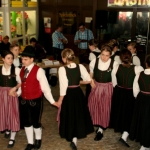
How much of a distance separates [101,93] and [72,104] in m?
0.54

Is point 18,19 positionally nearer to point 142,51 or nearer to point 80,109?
point 142,51

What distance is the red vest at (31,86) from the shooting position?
3.32 m

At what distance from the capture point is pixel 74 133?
11.8 feet

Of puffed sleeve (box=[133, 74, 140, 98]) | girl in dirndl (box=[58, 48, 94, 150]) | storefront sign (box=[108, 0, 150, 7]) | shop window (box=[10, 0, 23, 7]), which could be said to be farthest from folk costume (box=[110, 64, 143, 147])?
shop window (box=[10, 0, 23, 7])

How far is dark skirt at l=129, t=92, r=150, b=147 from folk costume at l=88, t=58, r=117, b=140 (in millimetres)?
495

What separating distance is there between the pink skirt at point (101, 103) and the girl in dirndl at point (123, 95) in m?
0.07

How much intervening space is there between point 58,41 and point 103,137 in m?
4.80

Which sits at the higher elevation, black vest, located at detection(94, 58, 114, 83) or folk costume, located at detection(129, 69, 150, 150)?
black vest, located at detection(94, 58, 114, 83)

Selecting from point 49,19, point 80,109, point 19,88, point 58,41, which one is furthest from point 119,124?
point 49,19

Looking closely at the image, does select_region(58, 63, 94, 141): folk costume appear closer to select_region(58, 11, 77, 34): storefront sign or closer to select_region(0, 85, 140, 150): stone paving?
select_region(0, 85, 140, 150): stone paving

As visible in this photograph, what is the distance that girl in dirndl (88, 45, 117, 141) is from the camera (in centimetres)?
374

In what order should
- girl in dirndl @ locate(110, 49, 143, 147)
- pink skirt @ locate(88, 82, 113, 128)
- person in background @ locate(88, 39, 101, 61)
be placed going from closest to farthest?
girl in dirndl @ locate(110, 49, 143, 147), pink skirt @ locate(88, 82, 113, 128), person in background @ locate(88, 39, 101, 61)

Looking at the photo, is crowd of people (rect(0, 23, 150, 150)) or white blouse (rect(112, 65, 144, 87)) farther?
white blouse (rect(112, 65, 144, 87))

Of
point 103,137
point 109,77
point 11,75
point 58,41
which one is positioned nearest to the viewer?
point 11,75
